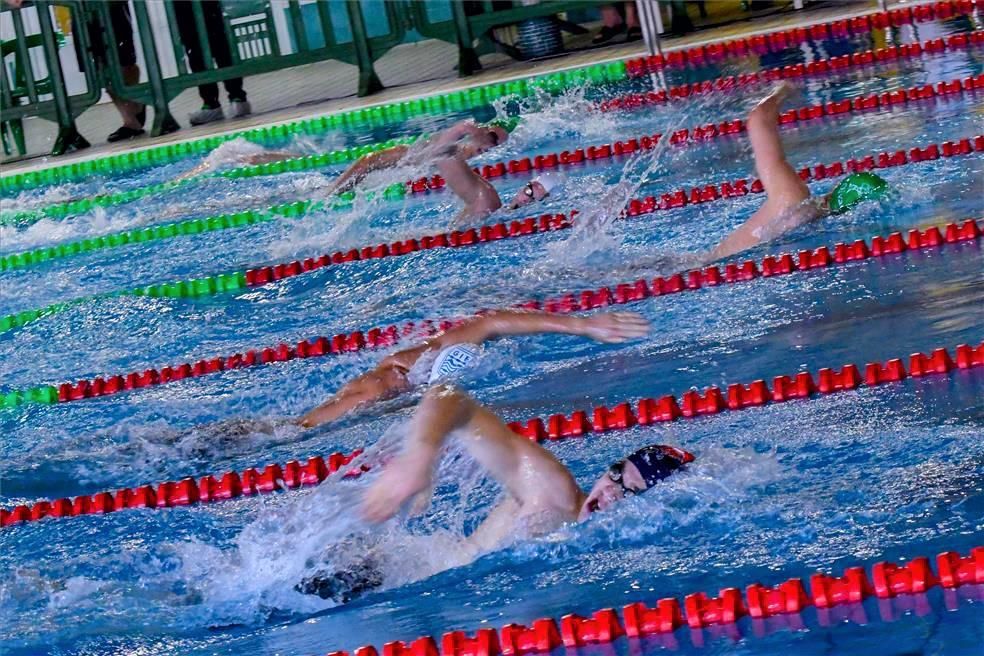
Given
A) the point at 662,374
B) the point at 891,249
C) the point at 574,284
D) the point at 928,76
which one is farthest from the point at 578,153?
the point at 662,374

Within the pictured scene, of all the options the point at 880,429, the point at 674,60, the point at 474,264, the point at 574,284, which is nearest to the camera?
the point at 880,429

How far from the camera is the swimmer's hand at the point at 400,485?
255 cm

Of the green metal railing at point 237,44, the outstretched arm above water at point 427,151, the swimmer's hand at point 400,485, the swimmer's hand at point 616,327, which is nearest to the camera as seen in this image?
the swimmer's hand at point 400,485

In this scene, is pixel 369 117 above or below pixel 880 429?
above

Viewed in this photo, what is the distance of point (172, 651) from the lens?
306cm

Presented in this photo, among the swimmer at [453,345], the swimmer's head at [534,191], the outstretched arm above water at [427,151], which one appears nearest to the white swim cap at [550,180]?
the swimmer's head at [534,191]

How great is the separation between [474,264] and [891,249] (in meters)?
1.68

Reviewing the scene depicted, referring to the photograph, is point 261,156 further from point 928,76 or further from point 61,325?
point 928,76

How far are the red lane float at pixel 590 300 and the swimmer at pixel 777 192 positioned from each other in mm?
203

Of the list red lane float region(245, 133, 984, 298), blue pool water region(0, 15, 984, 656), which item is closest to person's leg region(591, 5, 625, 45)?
blue pool water region(0, 15, 984, 656)

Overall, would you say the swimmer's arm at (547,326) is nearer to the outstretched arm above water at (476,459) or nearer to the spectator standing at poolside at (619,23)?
the outstretched arm above water at (476,459)

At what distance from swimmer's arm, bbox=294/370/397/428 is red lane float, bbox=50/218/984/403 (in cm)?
59

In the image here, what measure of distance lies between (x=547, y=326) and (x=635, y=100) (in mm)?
5100

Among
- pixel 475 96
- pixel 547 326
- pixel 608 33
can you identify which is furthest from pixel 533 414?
pixel 608 33
